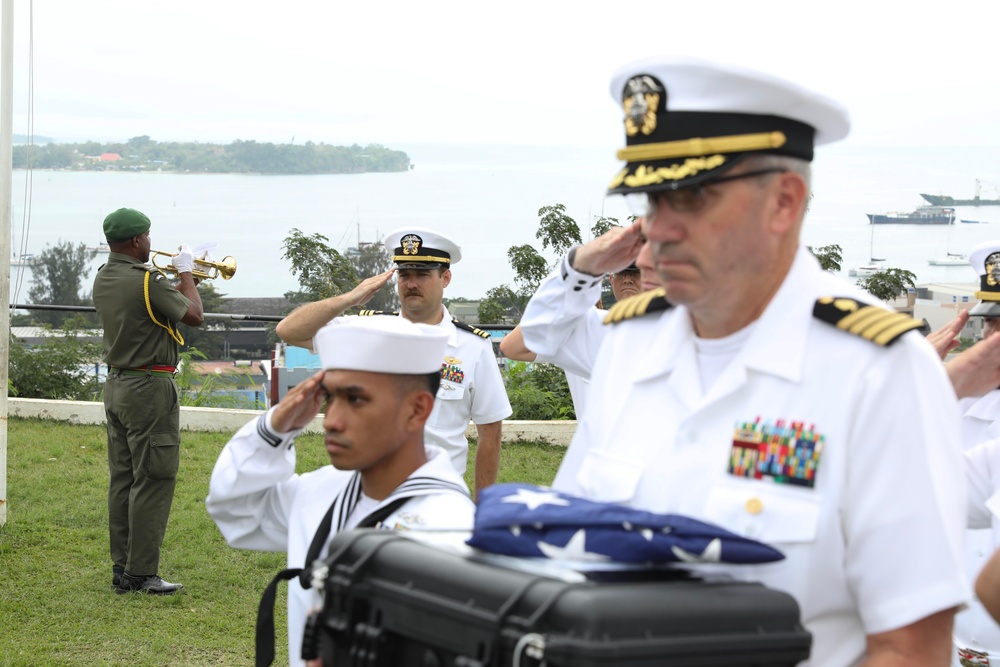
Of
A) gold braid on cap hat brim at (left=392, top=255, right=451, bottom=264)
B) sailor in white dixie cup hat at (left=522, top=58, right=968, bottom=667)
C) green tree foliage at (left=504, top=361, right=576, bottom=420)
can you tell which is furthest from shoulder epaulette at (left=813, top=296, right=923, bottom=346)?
green tree foliage at (left=504, top=361, right=576, bottom=420)

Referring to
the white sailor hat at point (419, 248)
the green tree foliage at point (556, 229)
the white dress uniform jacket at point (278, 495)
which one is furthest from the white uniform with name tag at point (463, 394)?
the green tree foliage at point (556, 229)

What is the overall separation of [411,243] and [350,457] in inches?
126

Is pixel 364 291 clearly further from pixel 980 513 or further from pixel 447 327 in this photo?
pixel 980 513

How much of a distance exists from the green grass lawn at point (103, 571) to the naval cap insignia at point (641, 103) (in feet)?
14.4

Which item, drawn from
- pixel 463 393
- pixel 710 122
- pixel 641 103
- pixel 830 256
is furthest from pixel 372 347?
pixel 830 256

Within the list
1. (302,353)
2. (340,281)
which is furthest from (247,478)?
(340,281)

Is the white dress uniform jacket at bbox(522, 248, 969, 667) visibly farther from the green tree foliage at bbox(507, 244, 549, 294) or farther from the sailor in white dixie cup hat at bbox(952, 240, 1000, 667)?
the green tree foliage at bbox(507, 244, 549, 294)

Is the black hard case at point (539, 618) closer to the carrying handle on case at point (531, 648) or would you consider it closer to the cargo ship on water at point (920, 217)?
the carrying handle on case at point (531, 648)

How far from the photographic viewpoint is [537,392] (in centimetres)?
1084

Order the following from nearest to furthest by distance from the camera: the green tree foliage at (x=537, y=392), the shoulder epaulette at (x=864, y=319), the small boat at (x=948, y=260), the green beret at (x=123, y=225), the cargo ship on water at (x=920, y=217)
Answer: the shoulder epaulette at (x=864, y=319)
the green beret at (x=123, y=225)
the green tree foliage at (x=537, y=392)
the small boat at (x=948, y=260)
the cargo ship on water at (x=920, y=217)

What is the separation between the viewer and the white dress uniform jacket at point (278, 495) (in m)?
3.08

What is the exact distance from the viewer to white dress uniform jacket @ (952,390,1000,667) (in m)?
3.10

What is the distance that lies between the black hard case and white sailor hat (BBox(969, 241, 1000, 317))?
284 cm

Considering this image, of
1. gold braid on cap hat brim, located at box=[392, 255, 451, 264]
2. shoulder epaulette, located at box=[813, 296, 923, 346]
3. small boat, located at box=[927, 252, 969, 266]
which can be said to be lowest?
small boat, located at box=[927, 252, 969, 266]
